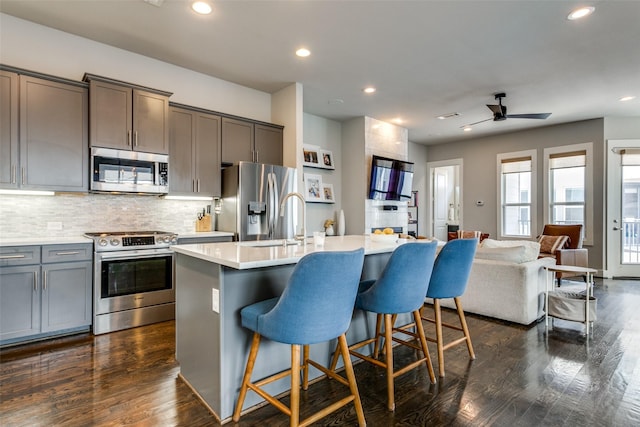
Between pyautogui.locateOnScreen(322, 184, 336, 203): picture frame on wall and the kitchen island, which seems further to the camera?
pyautogui.locateOnScreen(322, 184, 336, 203): picture frame on wall

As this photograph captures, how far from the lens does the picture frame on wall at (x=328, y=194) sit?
6.02 metres

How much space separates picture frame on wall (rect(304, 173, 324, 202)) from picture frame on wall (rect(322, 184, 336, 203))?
0.21ft

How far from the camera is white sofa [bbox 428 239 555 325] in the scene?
11.3 ft

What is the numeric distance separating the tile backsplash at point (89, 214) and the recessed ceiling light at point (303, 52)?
2242 millimetres

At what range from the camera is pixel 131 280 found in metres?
3.39

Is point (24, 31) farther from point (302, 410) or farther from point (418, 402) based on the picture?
point (418, 402)

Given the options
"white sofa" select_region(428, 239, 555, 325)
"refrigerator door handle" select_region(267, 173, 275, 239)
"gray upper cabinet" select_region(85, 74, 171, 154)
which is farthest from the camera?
"refrigerator door handle" select_region(267, 173, 275, 239)

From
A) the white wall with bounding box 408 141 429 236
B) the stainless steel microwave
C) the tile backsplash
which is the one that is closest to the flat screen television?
the white wall with bounding box 408 141 429 236

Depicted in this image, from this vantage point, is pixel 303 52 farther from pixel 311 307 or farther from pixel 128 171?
pixel 311 307

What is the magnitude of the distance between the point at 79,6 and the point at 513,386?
4564mm

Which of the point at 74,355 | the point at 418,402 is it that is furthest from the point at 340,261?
the point at 74,355

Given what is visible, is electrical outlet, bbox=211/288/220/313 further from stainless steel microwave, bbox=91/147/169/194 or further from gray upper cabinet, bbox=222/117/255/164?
gray upper cabinet, bbox=222/117/255/164

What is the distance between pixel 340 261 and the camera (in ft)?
5.25

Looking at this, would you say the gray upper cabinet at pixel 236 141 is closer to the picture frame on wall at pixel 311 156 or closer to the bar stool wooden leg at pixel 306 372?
the picture frame on wall at pixel 311 156
